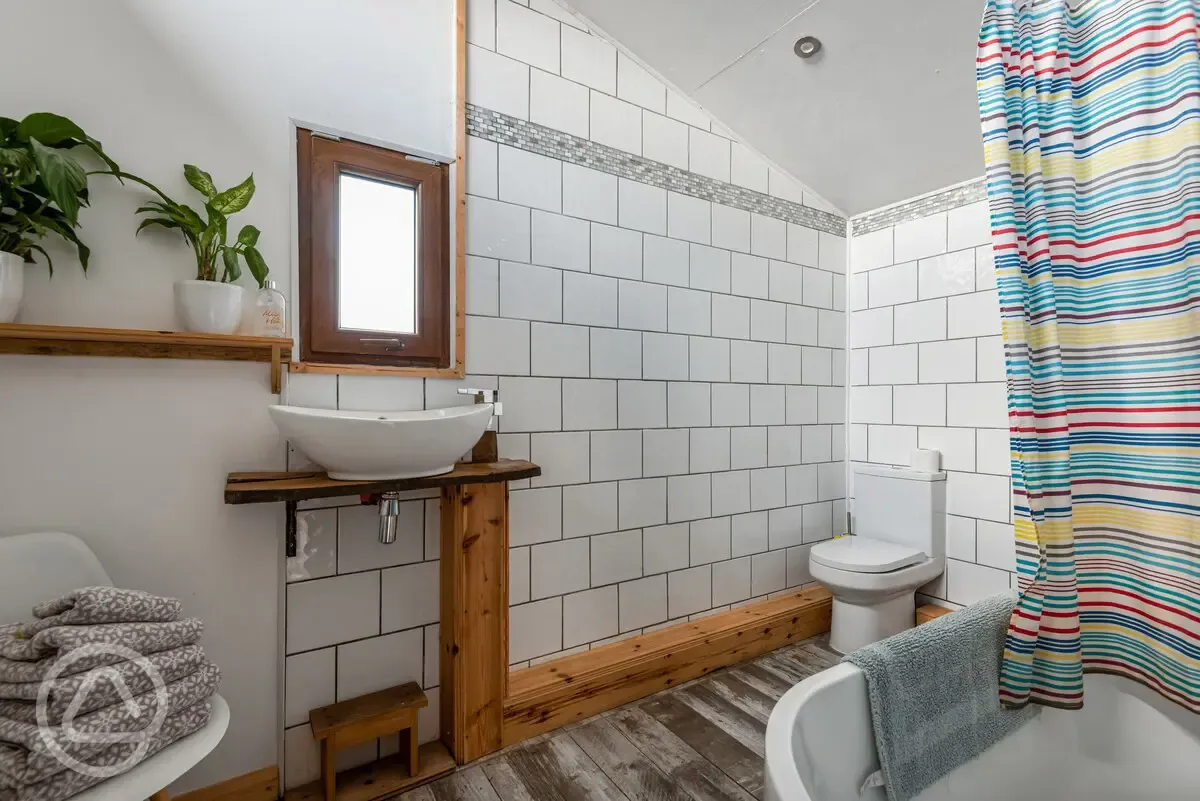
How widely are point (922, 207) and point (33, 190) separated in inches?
128

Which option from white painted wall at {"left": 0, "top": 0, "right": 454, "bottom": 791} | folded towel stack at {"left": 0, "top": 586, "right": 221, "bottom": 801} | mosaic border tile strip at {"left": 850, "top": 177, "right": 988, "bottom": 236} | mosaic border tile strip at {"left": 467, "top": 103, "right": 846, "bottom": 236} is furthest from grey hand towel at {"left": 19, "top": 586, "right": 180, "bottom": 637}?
mosaic border tile strip at {"left": 850, "top": 177, "right": 988, "bottom": 236}

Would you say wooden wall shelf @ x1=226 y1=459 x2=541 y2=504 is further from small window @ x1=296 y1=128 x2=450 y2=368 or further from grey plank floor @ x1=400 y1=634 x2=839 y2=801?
grey plank floor @ x1=400 y1=634 x2=839 y2=801

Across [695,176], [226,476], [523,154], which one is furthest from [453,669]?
[695,176]

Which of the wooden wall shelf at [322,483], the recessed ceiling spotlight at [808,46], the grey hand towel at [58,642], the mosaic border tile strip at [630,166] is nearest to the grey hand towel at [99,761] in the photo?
the grey hand towel at [58,642]

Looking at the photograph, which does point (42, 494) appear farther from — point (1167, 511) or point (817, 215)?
point (817, 215)

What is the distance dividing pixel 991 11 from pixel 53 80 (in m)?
2.31

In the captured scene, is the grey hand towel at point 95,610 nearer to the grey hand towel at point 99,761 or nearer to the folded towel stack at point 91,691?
the folded towel stack at point 91,691

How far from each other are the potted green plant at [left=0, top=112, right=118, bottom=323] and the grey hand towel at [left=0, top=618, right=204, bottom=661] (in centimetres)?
72

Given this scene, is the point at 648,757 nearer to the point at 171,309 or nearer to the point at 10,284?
the point at 171,309

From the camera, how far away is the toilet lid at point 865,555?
7.73 feet

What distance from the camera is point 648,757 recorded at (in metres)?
1.81

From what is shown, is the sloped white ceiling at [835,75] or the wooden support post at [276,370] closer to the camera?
the wooden support post at [276,370]

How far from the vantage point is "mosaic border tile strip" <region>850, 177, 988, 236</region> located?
2.51 meters

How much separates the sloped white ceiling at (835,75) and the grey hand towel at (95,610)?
7.78ft
